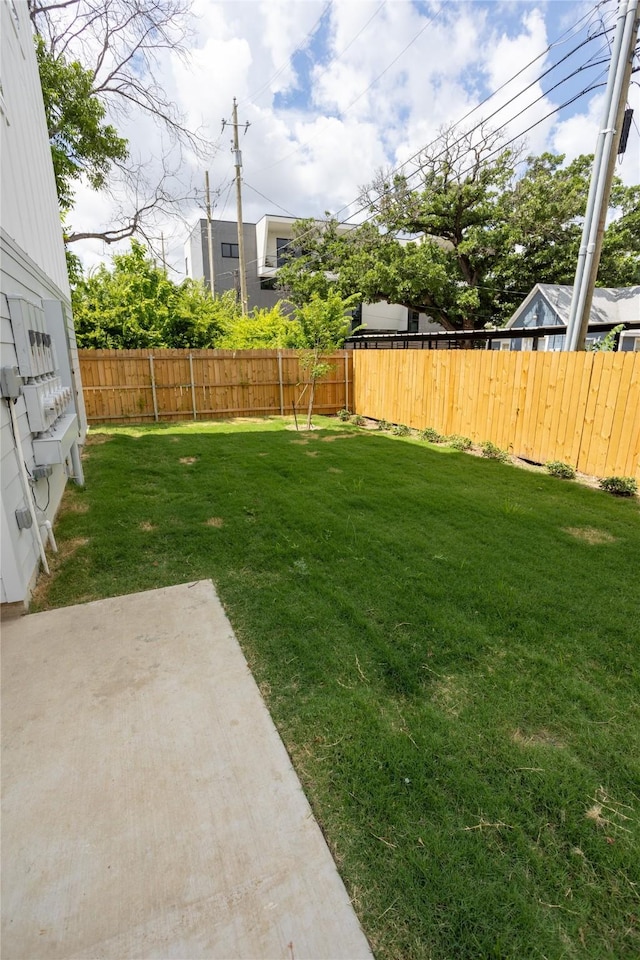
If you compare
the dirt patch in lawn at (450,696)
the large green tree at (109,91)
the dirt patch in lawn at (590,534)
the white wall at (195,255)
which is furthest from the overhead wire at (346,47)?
the white wall at (195,255)

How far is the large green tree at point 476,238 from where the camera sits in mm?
18312

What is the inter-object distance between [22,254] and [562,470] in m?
6.39

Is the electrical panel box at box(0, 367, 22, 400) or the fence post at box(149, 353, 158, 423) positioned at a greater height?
the electrical panel box at box(0, 367, 22, 400)

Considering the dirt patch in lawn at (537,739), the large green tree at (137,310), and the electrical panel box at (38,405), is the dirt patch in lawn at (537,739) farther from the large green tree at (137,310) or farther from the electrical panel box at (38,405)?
the large green tree at (137,310)

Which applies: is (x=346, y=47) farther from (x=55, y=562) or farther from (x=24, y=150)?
(x=55, y=562)

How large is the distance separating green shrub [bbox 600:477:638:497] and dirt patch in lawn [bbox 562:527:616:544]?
150cm

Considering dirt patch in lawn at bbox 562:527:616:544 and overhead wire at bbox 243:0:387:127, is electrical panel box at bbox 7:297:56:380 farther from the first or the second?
overhead wire at bbox 243:0:387:127

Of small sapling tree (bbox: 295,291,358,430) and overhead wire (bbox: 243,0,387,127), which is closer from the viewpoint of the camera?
overhead wire (bbox: 243,0,387,127)

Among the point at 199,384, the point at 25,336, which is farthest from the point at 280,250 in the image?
the point at 25,336

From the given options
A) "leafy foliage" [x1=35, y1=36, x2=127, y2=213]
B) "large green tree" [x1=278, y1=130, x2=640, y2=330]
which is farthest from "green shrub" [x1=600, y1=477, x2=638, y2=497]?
"large green tree" [x1=278, y1=130, x2=640, y2=330]

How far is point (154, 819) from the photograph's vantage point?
1.53 m

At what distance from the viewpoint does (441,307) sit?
21.2 metres

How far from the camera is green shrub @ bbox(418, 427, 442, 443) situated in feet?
27.4

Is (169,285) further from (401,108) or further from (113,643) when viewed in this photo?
(113,643)
